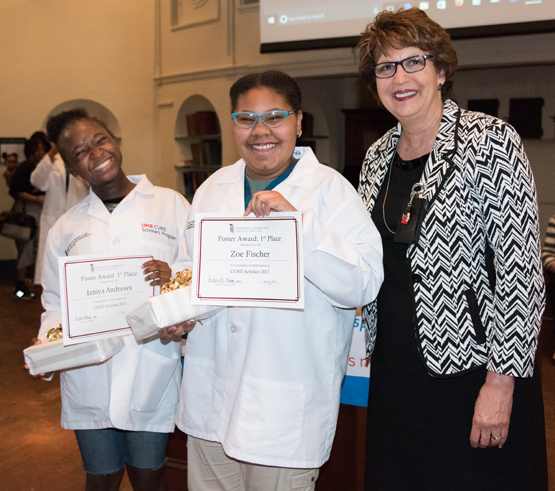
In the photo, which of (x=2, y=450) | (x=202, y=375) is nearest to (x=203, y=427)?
(x=202, y=375)

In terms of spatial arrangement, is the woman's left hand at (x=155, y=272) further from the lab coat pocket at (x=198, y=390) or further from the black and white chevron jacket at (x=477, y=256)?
the black and white chevron jacket at (x=477, y=256)

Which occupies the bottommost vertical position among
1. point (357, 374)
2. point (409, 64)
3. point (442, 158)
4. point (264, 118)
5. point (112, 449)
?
point (112, 449)

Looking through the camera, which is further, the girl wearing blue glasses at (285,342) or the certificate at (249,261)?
the girl wearing blue glasses at (285,342)

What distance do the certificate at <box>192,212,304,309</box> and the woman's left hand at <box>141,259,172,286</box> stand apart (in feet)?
1.36

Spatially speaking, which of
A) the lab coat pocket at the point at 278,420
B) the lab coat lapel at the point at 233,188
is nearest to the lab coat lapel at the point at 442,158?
the lab coat lapel at the point at 233,188

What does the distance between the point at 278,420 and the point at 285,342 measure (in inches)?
8.8

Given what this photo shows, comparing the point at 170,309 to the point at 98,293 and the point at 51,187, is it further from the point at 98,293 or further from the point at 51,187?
the point at 51,187

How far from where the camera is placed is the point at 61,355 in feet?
5.59

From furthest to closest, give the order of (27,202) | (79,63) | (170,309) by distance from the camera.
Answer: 1. (79,63)
2. (27,202)
3. (170,309)

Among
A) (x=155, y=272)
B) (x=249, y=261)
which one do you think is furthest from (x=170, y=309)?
(x=155, y=272)

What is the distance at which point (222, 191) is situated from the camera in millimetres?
1688

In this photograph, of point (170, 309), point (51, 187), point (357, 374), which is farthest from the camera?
point (51, 187)

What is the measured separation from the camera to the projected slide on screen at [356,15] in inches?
183

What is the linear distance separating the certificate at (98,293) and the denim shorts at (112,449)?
0.41m
